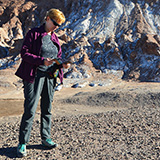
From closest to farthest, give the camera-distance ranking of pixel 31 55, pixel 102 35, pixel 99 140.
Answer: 1. pixel 31 55
2. pixel 99 140
3. pixel 102 35

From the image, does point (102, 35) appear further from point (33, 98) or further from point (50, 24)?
point (33, 98)

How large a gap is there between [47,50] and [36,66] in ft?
0.93

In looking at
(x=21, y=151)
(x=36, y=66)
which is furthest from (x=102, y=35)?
(x=21, y=151)

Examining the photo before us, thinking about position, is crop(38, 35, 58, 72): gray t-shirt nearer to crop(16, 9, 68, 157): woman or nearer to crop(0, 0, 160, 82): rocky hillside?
crop(16, 9, 68, 157): woman

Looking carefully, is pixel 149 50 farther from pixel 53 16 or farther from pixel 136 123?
pixel 53 16

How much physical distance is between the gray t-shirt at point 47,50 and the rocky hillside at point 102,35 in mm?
14782

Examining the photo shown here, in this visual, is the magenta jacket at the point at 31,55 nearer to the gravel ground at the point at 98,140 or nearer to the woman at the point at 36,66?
the woman at the point at 36,66

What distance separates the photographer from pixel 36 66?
2.70 metres

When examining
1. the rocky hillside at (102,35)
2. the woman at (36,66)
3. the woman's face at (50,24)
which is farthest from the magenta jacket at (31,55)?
the rocky hillside at (102,35)

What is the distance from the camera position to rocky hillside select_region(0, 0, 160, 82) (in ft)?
62.0

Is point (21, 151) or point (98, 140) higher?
point (21, 151)

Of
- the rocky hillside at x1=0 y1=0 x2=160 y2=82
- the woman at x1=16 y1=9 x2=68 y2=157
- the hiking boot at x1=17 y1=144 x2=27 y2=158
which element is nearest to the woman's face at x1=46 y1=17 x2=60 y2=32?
the woman at x1=16 y1=9 x2=68 y2=157

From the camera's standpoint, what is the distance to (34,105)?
276cm

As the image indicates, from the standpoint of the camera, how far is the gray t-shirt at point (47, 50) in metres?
2.80
